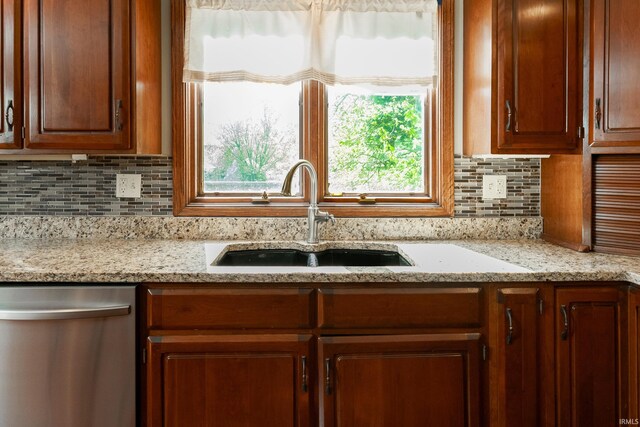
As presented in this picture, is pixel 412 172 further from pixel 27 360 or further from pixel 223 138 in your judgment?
pixel 27 360

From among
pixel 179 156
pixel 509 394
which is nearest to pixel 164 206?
pixel 179 156

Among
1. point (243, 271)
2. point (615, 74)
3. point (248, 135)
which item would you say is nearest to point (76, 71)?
point (248, 135)

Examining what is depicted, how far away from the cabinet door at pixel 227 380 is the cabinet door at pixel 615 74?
4.39 feet

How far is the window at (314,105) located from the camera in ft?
7.34

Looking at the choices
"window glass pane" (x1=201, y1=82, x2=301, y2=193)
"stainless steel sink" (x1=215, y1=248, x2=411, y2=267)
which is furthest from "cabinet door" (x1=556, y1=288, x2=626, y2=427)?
"window glass pane" (x1=201, y1=82, x2=301, y2=193)

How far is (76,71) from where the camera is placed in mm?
1877

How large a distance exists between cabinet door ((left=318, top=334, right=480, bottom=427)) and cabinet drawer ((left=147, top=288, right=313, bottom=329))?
156 millimetres

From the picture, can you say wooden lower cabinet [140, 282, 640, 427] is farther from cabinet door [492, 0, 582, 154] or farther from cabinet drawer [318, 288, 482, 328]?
cabinet door [492, 0, 582, 154]

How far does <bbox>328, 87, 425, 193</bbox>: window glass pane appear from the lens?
2.35 meters

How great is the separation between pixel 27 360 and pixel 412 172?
5.56 feet

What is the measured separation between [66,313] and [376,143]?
147cm

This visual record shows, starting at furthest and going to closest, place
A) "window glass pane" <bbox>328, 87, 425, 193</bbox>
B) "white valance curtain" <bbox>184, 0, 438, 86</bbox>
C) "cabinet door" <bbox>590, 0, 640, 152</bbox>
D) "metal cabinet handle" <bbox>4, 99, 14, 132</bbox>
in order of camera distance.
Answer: "window glass pane" <bbox>328, 87, 425, 193</bbox> < "white valance curtain" <bbox>184, 0, 438, 86</bbox> < "metal cabinet handle" <bbox>4, 99, 14, 132</bbox> < "cabinet door" <bbox>590, 0, 640, 152</bbox>

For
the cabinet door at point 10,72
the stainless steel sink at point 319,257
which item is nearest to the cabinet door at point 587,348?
the stainless steel sink at point 319,257

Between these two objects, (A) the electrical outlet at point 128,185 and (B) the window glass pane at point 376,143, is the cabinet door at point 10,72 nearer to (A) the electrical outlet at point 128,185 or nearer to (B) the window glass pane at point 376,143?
(A) the electrical outlet at point 128,185
